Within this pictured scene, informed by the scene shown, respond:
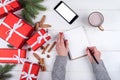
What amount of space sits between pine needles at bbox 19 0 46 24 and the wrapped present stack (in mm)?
33

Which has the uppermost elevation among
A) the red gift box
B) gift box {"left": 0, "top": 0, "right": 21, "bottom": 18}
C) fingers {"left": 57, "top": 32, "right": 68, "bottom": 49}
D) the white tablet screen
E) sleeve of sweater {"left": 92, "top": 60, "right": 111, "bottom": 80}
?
gift box {"left": 0, "top": 0, "right": 21, "bottom": 18}

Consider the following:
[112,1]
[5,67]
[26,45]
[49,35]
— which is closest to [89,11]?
[112,1]

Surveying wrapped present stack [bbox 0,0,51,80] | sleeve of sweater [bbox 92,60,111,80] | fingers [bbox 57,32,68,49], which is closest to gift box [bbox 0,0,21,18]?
wrapped present stack [bbox 0,0,51,80]

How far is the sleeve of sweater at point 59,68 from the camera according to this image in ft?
3.80

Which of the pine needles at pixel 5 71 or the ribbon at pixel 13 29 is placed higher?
the ribbon at pixel 13 29

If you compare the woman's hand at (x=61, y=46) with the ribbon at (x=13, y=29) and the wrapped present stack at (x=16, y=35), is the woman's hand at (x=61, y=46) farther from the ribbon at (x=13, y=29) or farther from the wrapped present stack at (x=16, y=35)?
the ribbon at (x=13, y=29)

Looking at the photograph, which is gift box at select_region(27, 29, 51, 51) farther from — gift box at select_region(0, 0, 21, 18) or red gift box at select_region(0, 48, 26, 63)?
gift box at select_region(0, 0, 21, 18)

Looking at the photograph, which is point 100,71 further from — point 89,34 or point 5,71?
point 5,71

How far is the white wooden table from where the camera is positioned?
120cm

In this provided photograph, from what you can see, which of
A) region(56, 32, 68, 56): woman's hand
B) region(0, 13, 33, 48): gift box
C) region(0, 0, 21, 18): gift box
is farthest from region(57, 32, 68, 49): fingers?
region(0, 0, 21, 18): gift box

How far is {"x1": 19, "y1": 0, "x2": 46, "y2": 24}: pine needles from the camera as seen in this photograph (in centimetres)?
A: 122

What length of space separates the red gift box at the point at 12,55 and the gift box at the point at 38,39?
55 mm

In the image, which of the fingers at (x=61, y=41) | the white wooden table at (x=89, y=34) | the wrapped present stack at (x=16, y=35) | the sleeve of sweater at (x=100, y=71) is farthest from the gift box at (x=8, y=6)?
the sleeve of sweater at (x=100, y=71)

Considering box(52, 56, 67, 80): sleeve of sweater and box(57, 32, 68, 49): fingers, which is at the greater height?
box(57, 32, 68, 49): fingers
